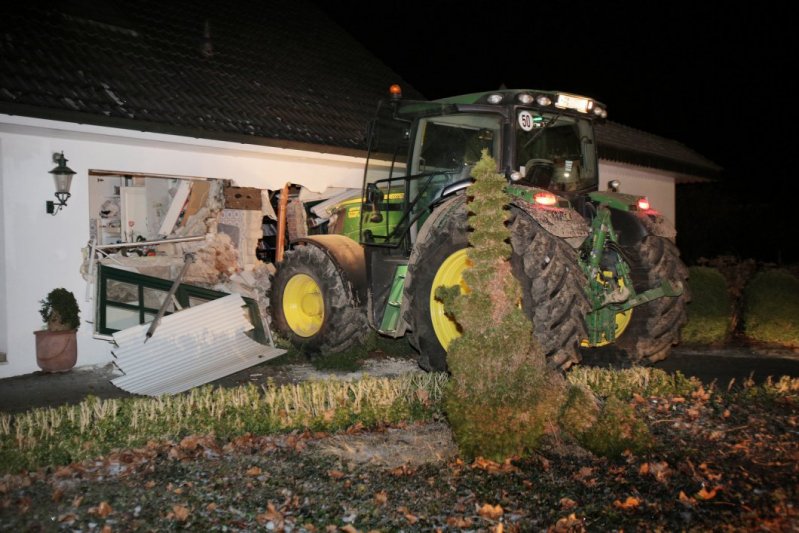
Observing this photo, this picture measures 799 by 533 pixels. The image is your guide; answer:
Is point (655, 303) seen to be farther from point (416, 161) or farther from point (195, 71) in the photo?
point (195, 71)

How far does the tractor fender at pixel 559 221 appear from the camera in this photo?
5.88 metres

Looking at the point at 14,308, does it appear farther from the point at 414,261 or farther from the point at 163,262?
the point at 414,261

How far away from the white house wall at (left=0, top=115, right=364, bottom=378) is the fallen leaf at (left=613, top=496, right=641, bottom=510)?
678cm

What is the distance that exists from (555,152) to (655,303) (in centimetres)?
181

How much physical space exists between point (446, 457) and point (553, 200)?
2449 mm

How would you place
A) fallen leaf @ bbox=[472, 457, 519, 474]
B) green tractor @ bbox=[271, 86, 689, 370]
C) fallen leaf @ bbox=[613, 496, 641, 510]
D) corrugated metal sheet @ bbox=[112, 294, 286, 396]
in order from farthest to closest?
corrugated metal sheet @ bbox=[112, 294, 286, 396] < green tractor @ bbox=[271, 86, 689, 370] < fallen leaf @ bbox=[472, 457, 519, 474] < fallen leaf @ bbox=[613, 496, 641, 510]

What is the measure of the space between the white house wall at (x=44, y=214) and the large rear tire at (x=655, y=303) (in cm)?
589

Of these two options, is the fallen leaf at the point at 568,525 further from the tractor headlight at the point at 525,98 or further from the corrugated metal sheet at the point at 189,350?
the corrugated metal sheet at the point at 189,350

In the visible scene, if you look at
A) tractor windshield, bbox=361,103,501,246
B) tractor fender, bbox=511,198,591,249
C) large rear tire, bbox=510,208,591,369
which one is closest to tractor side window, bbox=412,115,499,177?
tractor windshield, bbox=361,103,501,246

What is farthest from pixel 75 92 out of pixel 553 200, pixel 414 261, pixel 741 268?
pixel 741 268

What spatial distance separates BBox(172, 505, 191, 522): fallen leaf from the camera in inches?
151

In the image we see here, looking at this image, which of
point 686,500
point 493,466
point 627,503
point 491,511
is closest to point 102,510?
point 491,511

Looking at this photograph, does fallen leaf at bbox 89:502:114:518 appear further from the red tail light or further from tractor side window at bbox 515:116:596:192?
tractor side window at bbox 515:116:596:192

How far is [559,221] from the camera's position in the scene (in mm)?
5938
